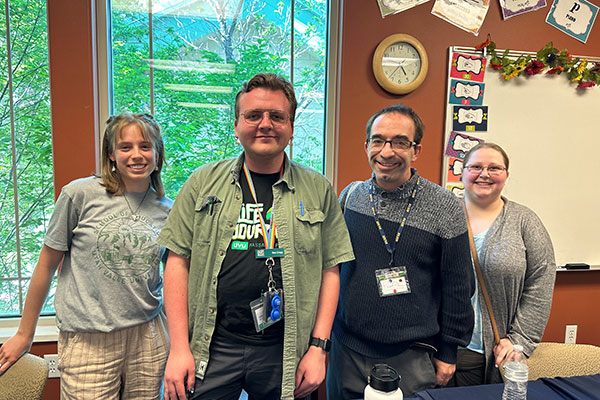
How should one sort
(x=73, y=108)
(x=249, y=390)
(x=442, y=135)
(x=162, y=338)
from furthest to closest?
(x=442, y=135), (x=73, y=108), (x=162, y=338), (x=249, y=390)

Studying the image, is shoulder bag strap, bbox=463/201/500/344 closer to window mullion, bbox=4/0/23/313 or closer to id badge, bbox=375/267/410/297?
id badge, bbox=375/267/410/297

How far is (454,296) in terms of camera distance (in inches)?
49.6

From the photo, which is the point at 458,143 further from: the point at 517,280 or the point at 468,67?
the point at 517,280

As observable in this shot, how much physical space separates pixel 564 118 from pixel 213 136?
2.16m

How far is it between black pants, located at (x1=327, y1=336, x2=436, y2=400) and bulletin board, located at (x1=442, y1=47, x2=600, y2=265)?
3.90ft

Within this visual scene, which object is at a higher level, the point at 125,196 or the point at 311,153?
the point at 311,153

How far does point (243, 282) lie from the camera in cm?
112

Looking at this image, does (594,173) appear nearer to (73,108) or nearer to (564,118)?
(564,118)

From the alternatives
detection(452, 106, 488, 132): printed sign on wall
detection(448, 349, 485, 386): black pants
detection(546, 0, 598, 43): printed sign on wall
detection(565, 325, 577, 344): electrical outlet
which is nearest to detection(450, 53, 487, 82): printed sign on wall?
detection(452, 106, 488, 132): printed sign on wall

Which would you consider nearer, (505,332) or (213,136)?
(505,332)

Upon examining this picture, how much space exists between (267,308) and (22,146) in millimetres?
1691

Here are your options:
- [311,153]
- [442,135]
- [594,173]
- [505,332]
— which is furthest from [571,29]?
[505,332]

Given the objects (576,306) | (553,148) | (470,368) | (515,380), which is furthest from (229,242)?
(576,306)

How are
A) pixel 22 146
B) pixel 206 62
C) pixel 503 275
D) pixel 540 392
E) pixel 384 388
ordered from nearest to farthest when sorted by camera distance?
pixel 384 388 → pixel 540 392 → pixel 503 275 → pixel 22 146 → pixel 206 62
